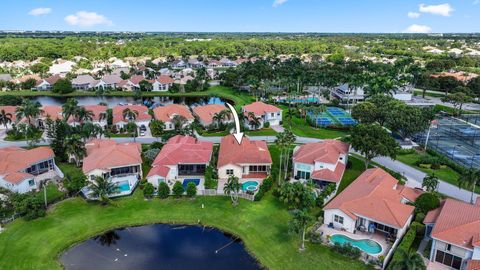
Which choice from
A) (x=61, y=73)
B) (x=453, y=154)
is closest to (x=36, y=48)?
(x=61, y=73)

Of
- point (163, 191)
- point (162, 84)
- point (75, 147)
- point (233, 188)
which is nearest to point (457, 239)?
point (233, 188)

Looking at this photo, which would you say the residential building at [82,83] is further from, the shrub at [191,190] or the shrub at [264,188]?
the shrub at [264,188]

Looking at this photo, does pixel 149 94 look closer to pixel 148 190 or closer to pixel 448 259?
pixel 148 190

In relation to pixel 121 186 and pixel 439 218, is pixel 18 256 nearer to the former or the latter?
pixel 121 186

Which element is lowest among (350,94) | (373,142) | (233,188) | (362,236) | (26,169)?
(362,236)

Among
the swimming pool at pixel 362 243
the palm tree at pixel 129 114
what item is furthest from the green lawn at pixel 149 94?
the swimming pool at pixel 362 243

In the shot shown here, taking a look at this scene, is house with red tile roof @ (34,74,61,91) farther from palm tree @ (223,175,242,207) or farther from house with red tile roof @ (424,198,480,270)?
house with red tile roof @ (424,198,480,270)

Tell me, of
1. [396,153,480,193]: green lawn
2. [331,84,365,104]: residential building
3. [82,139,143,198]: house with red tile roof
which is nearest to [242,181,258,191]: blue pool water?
[82,139,143,198]: house with red tile roof
